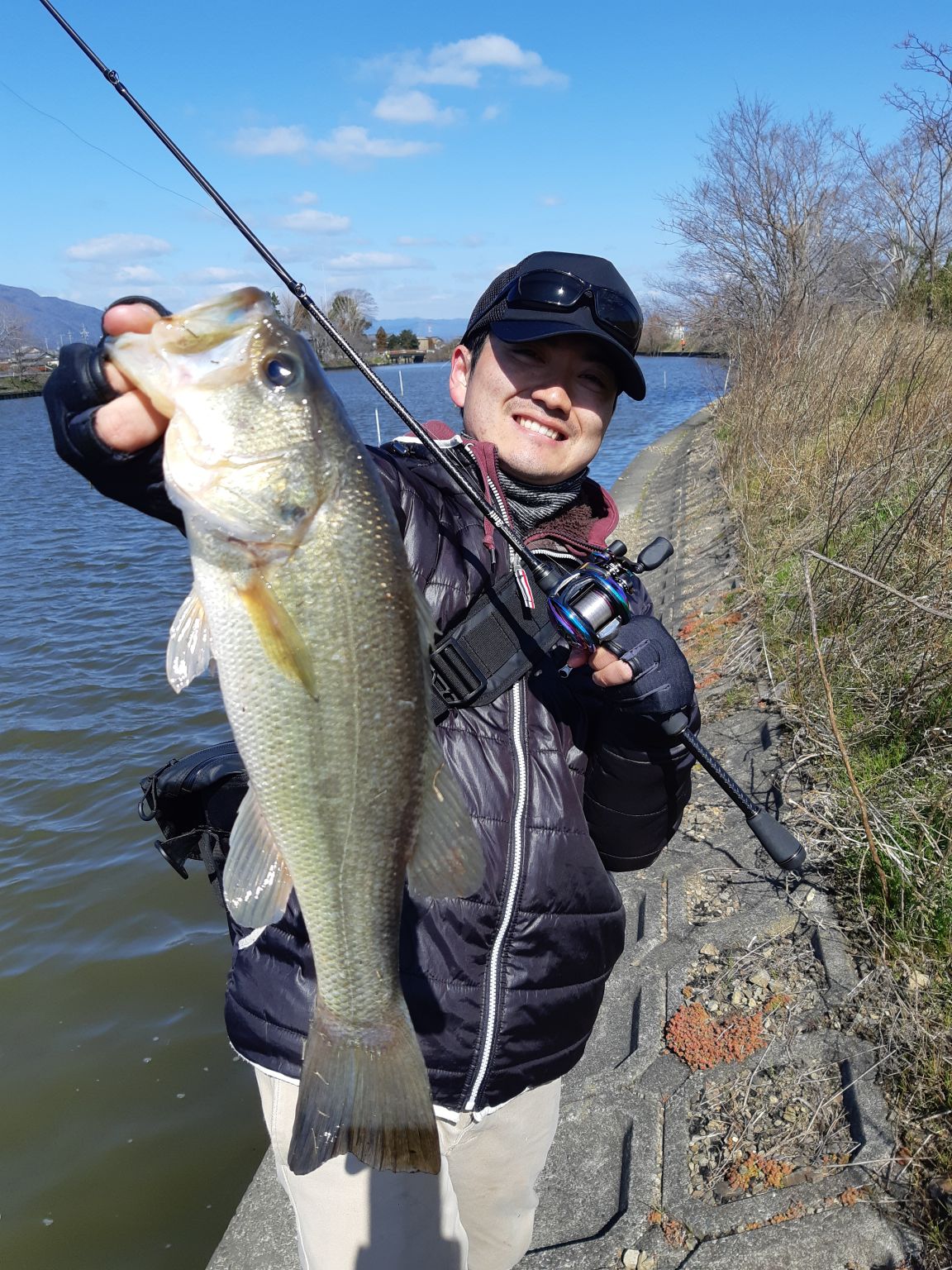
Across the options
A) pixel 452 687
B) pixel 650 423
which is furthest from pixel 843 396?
pixel 650 423

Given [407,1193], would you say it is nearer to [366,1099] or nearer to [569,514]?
[366,1099]

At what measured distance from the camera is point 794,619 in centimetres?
627

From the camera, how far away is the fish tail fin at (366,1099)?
1.88 metres

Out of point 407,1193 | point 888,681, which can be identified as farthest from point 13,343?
point 407,1193

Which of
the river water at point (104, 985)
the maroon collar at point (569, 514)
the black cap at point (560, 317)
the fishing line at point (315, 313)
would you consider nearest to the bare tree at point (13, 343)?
the river water at point (104, 985)

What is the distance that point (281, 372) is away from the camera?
179 cm

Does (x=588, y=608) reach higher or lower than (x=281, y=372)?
lower

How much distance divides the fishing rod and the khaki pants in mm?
1163

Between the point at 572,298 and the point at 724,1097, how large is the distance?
309 cm

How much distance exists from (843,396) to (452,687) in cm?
882

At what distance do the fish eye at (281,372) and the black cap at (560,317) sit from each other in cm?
115

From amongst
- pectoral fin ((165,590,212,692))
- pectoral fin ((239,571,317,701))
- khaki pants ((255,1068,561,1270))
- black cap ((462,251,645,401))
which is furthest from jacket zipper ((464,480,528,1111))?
black cap ((462,251,645,401))

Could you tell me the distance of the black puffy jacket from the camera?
7.70ft

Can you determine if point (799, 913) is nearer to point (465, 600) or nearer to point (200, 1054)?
point (465, 600)
